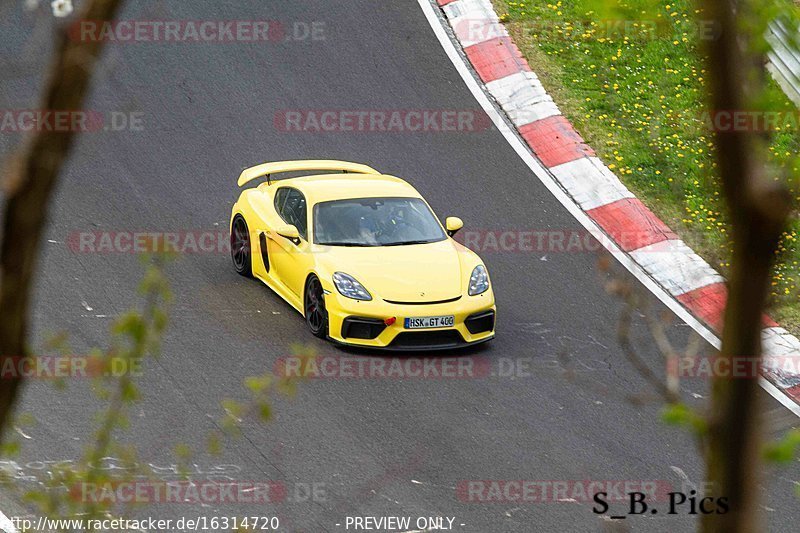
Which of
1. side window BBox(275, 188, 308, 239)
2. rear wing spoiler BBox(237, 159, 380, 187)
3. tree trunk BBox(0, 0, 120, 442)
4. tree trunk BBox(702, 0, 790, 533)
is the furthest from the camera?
rear wing spoiler BBox(237, 159, 380, 187)

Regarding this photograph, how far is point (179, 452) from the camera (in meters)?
3.44

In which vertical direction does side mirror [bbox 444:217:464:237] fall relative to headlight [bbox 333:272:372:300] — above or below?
above

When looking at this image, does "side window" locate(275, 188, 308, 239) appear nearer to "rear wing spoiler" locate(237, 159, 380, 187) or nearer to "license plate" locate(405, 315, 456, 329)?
"rear wing spoiler" locate(237, 159, 380, 187)

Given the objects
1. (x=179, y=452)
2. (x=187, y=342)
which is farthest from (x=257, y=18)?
(x=179, y=452)

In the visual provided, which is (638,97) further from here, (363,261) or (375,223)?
(363,261)

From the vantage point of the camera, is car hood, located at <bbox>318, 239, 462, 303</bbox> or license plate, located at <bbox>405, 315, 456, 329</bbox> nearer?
license plate, located at <bbox>405, 315, 456, 329</bbox>

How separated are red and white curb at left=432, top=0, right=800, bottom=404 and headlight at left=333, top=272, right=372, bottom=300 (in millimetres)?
3000

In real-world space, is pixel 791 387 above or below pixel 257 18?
below

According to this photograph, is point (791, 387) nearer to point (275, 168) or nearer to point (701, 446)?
point (275, 168)

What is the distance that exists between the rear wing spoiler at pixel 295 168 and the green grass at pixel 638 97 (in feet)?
10.1

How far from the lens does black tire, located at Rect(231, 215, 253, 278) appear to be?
1129 cm

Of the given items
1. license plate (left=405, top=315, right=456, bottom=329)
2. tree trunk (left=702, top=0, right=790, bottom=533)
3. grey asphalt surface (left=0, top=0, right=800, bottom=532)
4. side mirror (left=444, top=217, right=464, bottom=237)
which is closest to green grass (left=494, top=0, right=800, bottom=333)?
grey asphalt surface (left=0, top=0, right=800, bottom=532)

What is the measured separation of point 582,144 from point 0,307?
11.2m

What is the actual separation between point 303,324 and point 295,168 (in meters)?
1.97
